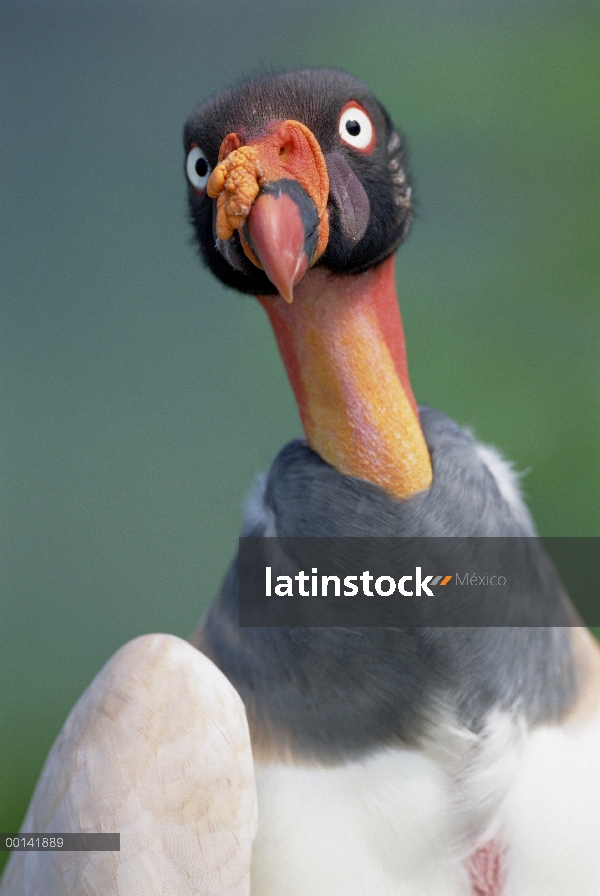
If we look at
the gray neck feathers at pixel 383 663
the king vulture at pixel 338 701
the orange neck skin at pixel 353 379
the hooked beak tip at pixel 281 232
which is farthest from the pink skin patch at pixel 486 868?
the hooked beak tip at pixel 281 232

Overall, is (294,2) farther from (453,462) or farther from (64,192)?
(453,462)

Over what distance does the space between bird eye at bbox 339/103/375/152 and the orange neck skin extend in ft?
0.64

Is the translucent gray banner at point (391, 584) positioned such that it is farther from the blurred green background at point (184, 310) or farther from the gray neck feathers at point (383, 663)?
the blurred green background at point (184, 310)

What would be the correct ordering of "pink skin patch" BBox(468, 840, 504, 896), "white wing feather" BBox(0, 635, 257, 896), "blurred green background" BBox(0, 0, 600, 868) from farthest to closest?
"blurred green background" BBox(0, 0, 600, 868), "pink skin patch" BBox(468, 840, 504, 896), "white wing feather" BBox(0, 635, 257, 896)

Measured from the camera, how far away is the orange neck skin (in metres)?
1.45

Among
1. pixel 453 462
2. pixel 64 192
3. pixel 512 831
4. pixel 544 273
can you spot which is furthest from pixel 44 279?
pixel 512 831

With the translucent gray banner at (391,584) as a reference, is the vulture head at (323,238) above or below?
above

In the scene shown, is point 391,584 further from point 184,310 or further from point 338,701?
point 184,310

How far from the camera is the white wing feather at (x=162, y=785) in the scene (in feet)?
4.33

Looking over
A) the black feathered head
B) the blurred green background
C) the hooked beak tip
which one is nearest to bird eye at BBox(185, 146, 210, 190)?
the black feathered head

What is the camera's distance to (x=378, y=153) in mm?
1446

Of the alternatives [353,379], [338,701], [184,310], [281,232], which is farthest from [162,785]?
[184,310]

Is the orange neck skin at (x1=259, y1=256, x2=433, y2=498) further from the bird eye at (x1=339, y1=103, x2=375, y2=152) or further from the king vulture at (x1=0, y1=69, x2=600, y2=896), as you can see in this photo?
the bird eye at (x1=339, y1=103, x2=375, y2=152)

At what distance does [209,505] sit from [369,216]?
5.08ft
